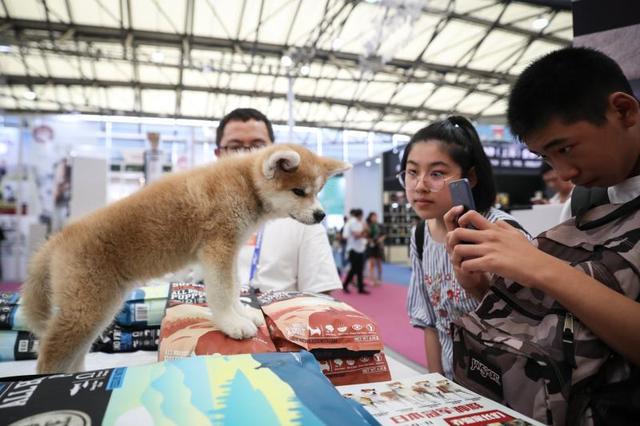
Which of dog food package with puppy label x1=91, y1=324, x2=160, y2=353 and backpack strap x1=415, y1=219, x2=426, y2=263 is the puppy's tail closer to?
dog food package with puppy label x1=91, y1=324, x2=160, y2=353

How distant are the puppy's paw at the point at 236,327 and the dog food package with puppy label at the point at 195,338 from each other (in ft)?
0.04

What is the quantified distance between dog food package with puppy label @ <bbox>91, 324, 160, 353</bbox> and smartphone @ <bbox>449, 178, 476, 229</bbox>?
1073 millimetres

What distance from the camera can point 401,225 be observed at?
1185cm

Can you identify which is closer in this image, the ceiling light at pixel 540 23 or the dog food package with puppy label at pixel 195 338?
the dog food package with puppy label at pixel 195 338

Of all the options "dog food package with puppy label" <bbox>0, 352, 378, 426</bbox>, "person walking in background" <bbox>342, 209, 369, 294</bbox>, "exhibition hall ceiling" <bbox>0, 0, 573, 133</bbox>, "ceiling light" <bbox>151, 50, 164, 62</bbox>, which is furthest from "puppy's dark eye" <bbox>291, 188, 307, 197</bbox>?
"ceiling light" <bbox>151, 50, 164, 62</bbox>

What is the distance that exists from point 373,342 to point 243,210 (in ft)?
1.78

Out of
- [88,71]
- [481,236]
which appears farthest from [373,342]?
[88,71]

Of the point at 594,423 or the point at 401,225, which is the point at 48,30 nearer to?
the point at 401,225

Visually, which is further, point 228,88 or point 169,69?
point 228,88

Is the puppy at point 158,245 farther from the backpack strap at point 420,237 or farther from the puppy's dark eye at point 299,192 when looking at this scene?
the backpack strap at point 420,237

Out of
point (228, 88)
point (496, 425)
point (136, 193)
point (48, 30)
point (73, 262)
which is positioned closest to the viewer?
point (496, 425)

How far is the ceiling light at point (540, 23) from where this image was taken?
9062mm

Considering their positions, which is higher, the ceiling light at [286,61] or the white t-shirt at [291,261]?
the ceiling light at [286,61]

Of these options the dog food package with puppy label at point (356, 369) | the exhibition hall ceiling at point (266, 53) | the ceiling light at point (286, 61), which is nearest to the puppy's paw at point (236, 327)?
the dog food package with puppy label at point (356, 369)
